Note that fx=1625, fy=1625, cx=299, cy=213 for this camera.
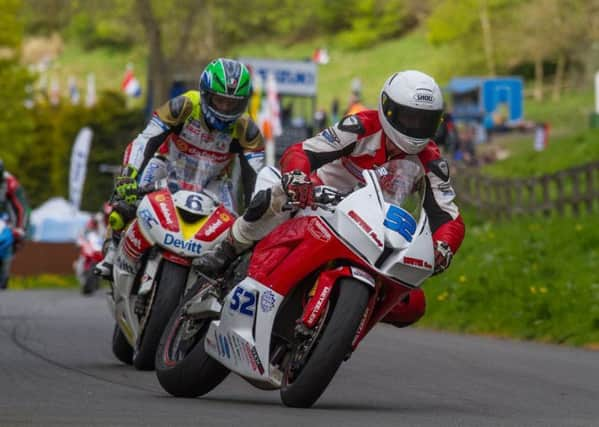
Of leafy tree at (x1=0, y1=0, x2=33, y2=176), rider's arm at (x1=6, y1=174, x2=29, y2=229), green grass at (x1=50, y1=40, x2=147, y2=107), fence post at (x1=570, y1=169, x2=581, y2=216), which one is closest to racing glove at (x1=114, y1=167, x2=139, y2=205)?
rider's arm at (x1=6, y1=174, x2=29, y2=229)

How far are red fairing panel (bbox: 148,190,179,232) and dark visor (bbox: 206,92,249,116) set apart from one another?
2.30ft

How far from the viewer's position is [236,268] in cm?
865

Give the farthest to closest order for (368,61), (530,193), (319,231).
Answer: (368,61) < (530,193) < (319,231)

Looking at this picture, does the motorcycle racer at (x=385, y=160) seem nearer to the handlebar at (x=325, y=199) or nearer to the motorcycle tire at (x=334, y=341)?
the handlebar at (x=325, y=199)

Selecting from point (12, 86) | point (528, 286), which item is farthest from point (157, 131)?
point (12, 86)

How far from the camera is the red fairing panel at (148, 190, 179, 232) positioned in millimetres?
10008

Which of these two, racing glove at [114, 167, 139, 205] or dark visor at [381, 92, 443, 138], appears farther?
racing glove at [114, 167, 139, 205]

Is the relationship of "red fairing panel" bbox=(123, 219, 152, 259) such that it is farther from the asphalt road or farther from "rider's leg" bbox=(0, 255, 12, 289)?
"rider's leg" bbox=(0, 255, 12, 289)

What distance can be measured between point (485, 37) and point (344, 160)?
80.4 m

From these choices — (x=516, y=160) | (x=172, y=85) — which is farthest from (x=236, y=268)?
(x=172, y=85)

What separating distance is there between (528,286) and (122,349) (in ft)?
19.6

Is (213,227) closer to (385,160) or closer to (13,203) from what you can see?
(385,160)

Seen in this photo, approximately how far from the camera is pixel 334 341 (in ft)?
24.7

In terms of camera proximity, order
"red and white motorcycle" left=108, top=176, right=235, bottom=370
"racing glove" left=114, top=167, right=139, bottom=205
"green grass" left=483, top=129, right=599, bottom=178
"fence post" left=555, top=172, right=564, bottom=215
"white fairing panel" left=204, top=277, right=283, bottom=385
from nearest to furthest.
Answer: "white fairing panel" left=204, top=277, right=283, bottom=385
"red and white motorcycle" left=108, top=176, right=235, bottom=370
"racing glove" left=114, top=167, right=139, bottom=205
"fence post" left=555, top=172, right=564, bottom=215
"green grass" left=483, top=129, right=599, bottom=178
